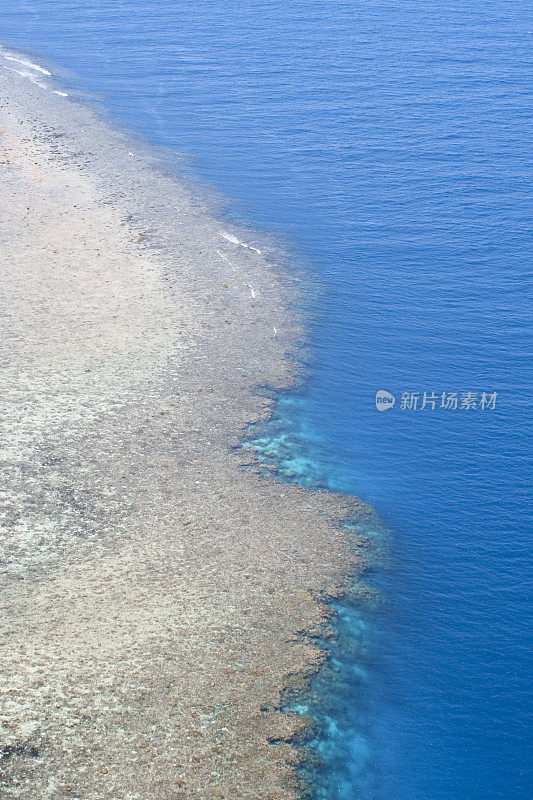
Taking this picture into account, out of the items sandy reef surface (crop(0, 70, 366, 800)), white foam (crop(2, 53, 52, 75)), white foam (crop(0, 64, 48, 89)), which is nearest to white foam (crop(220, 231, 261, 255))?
sandy reef surface (crop(0, 70, 366, 800))

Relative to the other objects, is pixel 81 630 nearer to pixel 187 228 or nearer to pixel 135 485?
pixel 135 485

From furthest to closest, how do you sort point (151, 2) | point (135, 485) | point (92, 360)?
point (151, 2) < point (92, 360) < point (135, 485)

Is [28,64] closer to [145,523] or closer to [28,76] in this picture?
[28,76]

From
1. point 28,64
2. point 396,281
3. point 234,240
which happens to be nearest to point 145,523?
point 396,281

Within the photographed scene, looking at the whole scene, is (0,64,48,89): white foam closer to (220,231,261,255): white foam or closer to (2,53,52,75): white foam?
(2,53,52,75): white foam

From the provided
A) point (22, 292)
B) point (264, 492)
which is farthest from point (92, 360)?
point (264, 492)

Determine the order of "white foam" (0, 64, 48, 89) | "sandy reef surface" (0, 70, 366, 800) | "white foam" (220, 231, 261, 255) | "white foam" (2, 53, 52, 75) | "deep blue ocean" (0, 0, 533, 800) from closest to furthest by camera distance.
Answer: "sandy reef surface" (0, 70, 366, 800) → "deep blue ocean" (0, 0, 533, 800) → "white foam" (220, 231, 261, 255) → "white foam" (0, 64, 48, 89) → "white foam" (2, 53, 52, 75)
